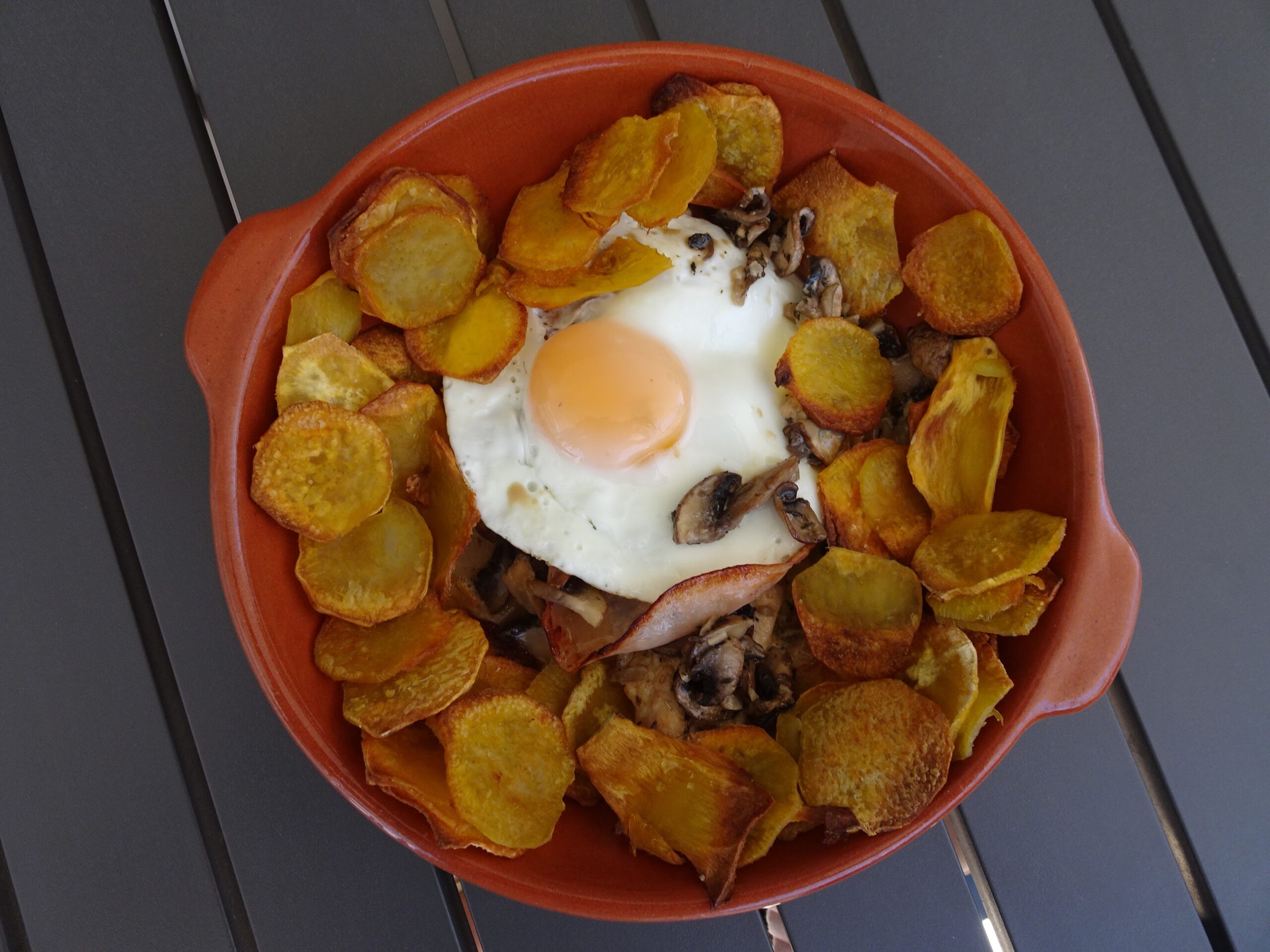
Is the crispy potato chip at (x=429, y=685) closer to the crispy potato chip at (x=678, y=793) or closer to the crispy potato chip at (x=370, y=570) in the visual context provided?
the crispy potato chip at (x=370, y=570)

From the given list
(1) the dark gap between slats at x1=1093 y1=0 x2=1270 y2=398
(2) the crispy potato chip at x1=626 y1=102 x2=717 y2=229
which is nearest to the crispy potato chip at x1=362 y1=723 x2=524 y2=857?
(2) the crispy potato chip at x1=626 y1=102 x2=717 y2=229

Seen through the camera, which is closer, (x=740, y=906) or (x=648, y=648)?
(x=740, y=906)

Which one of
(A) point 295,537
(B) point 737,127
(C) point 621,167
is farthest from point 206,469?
(B) point 737,127

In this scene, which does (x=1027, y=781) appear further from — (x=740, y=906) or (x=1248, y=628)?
(x=740, y=906)

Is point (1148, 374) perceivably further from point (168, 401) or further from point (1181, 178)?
point (168, 401)

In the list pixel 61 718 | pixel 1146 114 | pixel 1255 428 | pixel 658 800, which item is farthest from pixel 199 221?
pixel 1255 428

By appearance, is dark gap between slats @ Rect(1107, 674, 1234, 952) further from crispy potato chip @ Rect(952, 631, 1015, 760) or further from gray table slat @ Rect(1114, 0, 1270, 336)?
gray table slat @ Rect(1114, 0, 1270, 336)

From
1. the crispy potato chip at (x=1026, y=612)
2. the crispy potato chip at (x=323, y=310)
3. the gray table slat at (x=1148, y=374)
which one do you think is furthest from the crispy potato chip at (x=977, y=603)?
the crispy potato chip at (x=323, y=310)

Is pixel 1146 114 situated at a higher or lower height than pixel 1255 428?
higher
